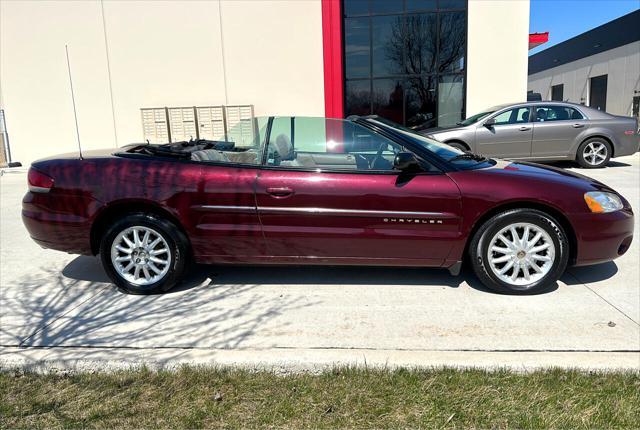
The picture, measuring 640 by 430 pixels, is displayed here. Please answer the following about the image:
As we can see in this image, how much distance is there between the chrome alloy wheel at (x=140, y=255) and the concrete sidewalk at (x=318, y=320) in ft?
0.60

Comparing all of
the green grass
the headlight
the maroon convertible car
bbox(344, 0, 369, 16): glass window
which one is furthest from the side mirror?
bbox(344, 0, 369, 16): glass window

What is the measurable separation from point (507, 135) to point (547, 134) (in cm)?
88

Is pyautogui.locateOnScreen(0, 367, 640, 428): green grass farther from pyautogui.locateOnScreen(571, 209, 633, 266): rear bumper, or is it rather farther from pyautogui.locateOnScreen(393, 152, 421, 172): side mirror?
pyautogui.locateOnScreen(393, 152, 421, 172): side mirror

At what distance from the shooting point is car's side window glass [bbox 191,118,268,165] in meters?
4.14

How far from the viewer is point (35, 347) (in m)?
3.26

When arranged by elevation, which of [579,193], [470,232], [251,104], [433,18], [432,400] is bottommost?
[432,400]

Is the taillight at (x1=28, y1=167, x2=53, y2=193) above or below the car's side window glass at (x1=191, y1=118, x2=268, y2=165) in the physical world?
below

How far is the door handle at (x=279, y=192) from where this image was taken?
12.9 ft

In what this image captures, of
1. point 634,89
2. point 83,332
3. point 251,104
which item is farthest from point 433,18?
point 634,89

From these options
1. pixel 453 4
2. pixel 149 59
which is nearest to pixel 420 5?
pixel 453 4

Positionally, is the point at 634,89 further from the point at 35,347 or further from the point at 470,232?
the point at 35,347

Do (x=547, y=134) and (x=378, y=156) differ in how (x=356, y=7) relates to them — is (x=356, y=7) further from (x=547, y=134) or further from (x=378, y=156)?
(x=378, y=156)

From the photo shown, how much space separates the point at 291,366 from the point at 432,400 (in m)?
0.84

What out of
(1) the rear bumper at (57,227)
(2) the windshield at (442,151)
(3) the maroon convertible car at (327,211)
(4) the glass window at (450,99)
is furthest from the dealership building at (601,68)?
(1) the rear bumper at (57,227)
